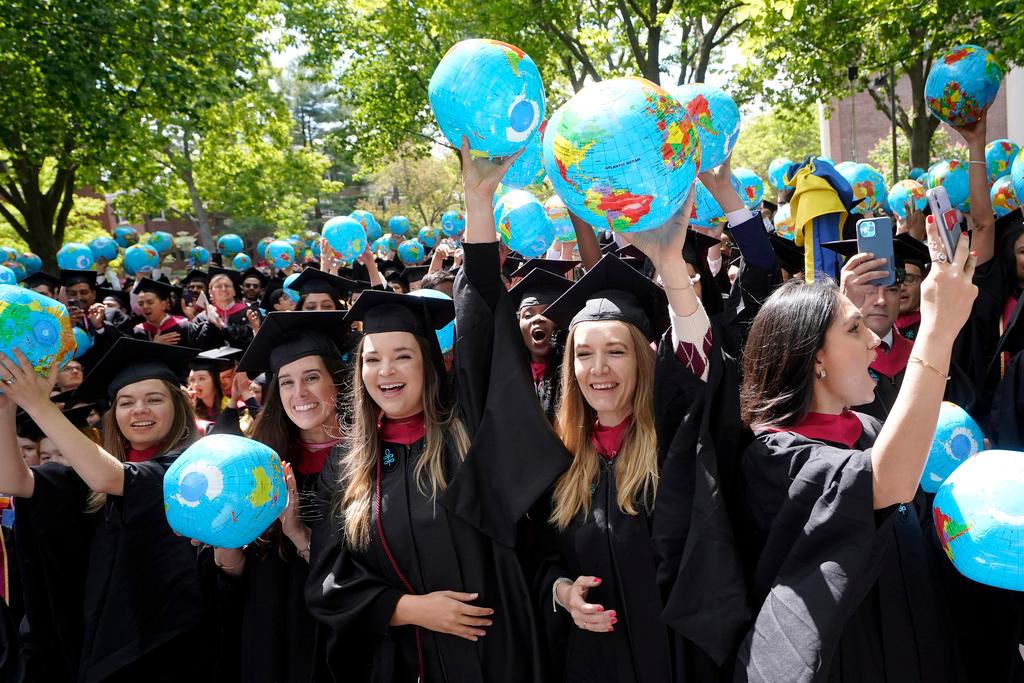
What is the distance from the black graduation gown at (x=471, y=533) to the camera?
2820mm

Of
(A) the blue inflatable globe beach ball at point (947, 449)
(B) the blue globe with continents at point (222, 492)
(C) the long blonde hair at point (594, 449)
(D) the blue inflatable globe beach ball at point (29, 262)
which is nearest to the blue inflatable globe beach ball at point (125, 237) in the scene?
(D) the blue inflatable globe beach ball at point (29, 262)

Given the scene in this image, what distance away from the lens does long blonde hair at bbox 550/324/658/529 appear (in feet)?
8.68

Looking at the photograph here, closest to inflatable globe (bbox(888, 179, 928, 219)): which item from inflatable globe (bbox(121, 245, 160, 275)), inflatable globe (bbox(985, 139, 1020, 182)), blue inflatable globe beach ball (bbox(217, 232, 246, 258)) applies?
inflatable globe (bbox(985, 139, 1020, 182))

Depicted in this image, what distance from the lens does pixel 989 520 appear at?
2051 mm

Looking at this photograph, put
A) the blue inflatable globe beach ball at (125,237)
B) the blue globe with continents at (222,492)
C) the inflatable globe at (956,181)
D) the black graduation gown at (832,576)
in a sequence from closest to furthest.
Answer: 1. the black graduation gown at (832,576)
2. the blue globe with continents at (222,492)
3. the inflatable globe at (956,181)
4. the blue inflatable globe beach ball at (125,237)

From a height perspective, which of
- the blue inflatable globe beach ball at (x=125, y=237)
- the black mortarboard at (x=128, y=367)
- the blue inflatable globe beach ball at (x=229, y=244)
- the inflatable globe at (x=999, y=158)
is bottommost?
the black mortarboard at (x=128, y=367)

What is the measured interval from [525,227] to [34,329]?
121 inches

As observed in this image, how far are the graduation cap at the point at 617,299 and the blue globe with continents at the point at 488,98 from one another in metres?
0.56

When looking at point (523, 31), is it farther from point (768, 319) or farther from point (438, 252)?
point (768, 319)

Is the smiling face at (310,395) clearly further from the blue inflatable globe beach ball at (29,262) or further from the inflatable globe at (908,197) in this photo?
the blue inflatable globe beach ball at (29,262)

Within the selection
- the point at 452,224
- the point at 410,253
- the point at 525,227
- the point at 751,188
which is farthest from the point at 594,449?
the point at 410,253

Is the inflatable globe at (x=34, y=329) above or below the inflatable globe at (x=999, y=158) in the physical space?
below

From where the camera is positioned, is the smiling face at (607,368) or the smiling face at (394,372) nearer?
the smiling face at (607,368)

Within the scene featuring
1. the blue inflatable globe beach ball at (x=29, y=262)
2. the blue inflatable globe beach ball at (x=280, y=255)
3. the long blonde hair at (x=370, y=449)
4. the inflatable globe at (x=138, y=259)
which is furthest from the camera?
the blue inflatable globe beach ball at (x=280, y=255)
